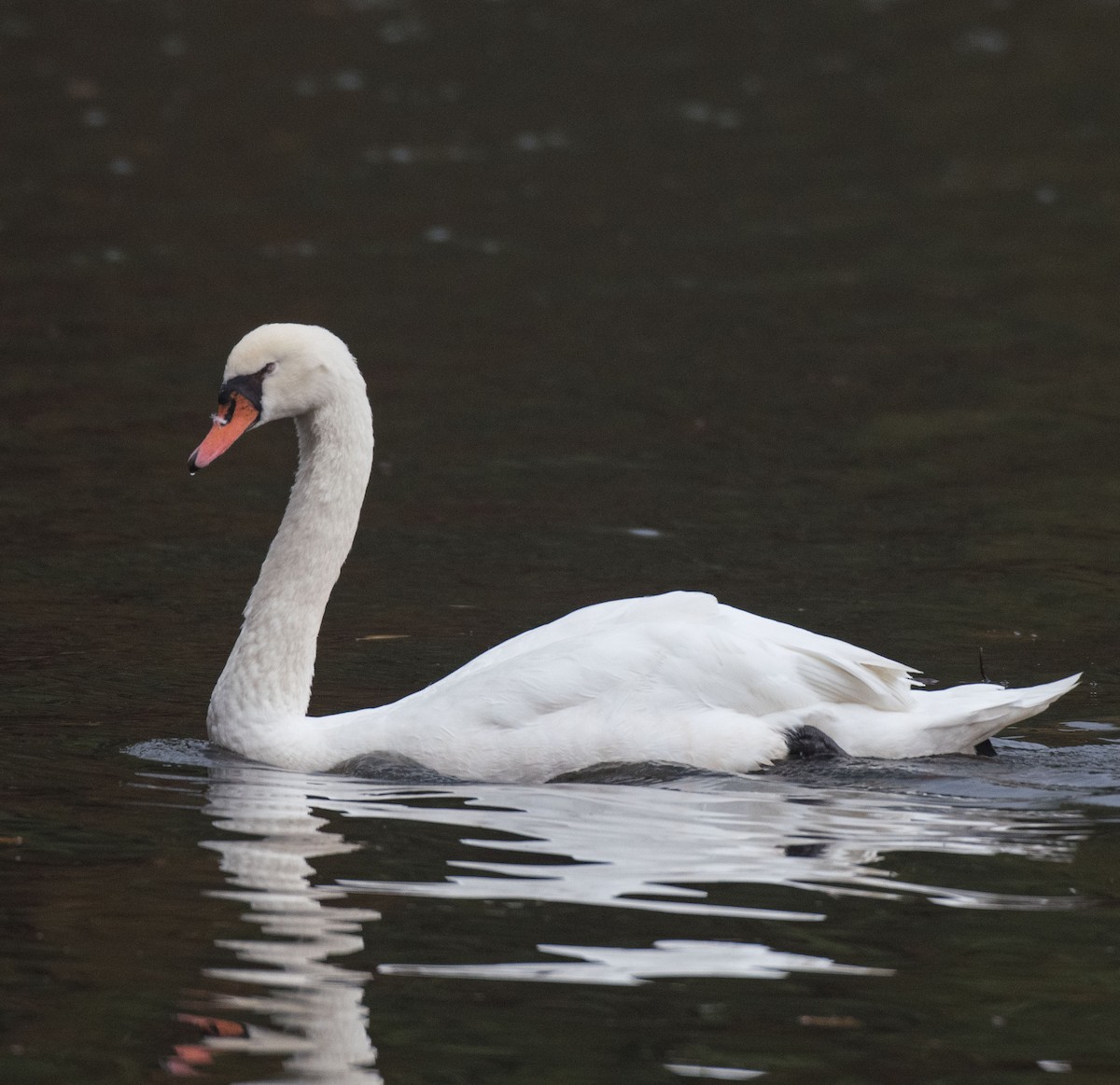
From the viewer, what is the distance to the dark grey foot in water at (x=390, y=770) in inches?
308

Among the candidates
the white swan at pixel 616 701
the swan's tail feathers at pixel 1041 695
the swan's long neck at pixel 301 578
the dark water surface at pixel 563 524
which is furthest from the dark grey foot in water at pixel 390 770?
the swan's tail feathers at pixel 1041 695

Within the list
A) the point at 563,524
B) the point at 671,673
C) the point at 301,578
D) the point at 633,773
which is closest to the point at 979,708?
the point at 671,673

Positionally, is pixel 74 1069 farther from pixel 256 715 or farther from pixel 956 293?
pixel 956 293

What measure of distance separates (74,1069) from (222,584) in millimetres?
5803

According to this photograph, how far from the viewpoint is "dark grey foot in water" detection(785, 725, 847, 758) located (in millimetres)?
7727

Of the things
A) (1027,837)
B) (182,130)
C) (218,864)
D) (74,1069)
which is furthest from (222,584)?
(182,130)

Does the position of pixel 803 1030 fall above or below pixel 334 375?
below

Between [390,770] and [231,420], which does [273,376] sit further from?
[390,770]

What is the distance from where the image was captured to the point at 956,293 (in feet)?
59.6

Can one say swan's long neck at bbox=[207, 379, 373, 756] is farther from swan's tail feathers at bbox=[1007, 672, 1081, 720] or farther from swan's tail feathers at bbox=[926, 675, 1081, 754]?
swan's tail feathers at bbox=[1007, 672, 1081, 720]

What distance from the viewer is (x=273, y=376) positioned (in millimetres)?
8219

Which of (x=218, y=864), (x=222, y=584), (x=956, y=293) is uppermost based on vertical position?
(x=956, y=293)

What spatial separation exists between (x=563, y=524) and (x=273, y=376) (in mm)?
4068

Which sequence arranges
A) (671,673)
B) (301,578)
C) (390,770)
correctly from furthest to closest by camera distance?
(301,578)
(390,770)
(671,673)
